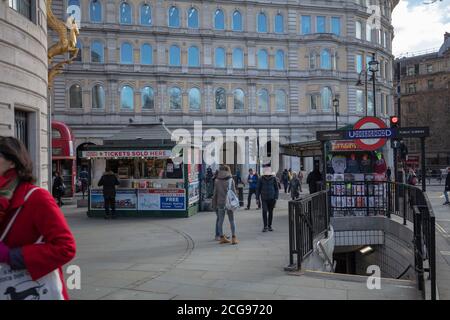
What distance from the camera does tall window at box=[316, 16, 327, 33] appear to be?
159 ft

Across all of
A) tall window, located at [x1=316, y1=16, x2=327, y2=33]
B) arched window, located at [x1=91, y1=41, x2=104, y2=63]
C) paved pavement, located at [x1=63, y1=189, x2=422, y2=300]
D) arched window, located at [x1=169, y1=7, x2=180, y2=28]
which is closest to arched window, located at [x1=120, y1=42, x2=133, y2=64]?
arched window, located at [x1=91, y1=41, x2=104, y2=63]

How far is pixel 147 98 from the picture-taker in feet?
143

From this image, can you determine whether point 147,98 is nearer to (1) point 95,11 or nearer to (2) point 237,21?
(1) point 95,11

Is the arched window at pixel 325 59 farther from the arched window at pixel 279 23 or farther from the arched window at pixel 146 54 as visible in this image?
the arched window at pixel 146 54

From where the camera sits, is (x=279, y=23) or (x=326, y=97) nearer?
(x=279, y=23)

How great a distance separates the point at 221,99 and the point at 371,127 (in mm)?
34172

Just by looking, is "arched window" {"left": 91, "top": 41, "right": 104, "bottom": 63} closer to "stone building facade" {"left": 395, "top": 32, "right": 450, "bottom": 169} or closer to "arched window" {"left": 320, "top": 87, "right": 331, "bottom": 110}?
"arched window" {"left": 320, "top": 87, "right": 331, "bottom": 110}

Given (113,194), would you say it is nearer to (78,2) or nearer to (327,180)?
(327,180)

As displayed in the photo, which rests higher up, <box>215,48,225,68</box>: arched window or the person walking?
<box>215,48,225,68</box>: arched window

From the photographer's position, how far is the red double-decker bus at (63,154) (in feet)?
82.9

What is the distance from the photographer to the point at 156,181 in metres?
16.2

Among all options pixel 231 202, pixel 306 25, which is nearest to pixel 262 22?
pixel 306 25

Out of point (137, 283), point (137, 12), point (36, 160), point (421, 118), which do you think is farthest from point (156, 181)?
point (421, 118)

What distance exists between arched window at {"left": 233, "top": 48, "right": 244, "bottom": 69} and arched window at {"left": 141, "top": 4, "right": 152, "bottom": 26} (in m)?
8.83
